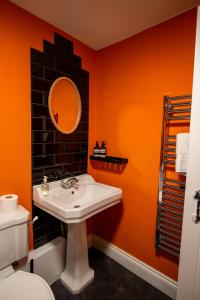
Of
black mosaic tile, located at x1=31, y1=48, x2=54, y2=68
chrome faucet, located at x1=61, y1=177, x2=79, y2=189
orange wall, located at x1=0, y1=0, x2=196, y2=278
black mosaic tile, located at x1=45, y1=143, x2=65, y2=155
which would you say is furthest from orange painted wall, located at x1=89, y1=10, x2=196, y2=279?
black mosaic tile, located at x1=31, y1=48, x2=54, y2=68

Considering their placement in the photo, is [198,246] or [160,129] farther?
[160,129]

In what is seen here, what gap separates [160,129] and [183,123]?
19 centimetres

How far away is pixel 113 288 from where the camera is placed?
5.07 ft

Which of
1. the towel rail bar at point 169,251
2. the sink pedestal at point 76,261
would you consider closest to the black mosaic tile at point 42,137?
the sink pedestal at point 76,261

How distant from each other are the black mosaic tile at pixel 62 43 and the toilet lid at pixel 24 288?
1871mm

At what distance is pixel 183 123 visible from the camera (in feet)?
4.42

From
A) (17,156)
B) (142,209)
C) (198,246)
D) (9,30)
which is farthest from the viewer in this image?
(142,209)

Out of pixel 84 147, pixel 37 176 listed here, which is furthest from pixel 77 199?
pixel 84 147

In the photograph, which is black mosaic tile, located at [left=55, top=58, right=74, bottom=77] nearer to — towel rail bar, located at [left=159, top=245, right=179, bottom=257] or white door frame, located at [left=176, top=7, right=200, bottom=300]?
white door frame, located at [left=176, top=7, right=200, bottom=300]

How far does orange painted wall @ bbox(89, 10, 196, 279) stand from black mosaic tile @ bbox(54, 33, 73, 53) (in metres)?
0.40

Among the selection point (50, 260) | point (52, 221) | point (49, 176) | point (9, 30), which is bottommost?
point (50, 260)

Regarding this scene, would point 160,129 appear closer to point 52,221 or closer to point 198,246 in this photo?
point 198,246

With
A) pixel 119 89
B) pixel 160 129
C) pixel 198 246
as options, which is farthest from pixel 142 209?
pixel 119 89

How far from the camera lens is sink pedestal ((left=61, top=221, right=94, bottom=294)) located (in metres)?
1.52
